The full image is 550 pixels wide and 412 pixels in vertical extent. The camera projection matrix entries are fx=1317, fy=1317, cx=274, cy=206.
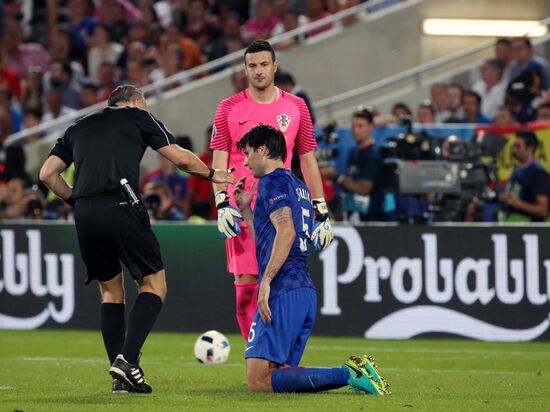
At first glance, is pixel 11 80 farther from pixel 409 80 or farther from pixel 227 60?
pixel 409 80

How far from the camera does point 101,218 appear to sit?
8.88 metres

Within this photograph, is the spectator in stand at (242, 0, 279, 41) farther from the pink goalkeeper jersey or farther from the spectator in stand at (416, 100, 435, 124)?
the pink goalkeeper jersey

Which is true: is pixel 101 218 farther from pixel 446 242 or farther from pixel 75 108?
pixel 75 108

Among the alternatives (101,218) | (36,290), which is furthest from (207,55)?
(101,218)

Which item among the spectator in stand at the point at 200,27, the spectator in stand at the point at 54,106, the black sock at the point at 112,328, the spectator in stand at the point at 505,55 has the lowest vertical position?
the black sock at the point at 112,328

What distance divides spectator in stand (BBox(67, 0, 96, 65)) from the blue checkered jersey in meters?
13.4

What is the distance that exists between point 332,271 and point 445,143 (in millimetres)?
1899

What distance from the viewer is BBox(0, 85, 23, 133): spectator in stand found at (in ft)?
65.1

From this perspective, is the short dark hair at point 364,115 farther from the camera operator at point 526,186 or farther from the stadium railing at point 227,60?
the stadium railing at point 227,60

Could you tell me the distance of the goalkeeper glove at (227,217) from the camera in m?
9.43

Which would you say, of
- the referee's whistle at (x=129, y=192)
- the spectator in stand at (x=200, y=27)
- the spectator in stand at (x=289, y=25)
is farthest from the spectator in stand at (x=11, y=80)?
the referee's whistle at (x=129, y=192)

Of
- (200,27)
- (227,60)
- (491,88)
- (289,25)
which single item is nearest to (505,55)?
(491,88)

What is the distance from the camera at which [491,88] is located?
17.1m

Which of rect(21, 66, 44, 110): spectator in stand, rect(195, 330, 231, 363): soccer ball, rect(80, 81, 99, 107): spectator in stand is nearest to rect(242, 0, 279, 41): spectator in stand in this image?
rect(80, 81, 99, 107): spectator in stand
